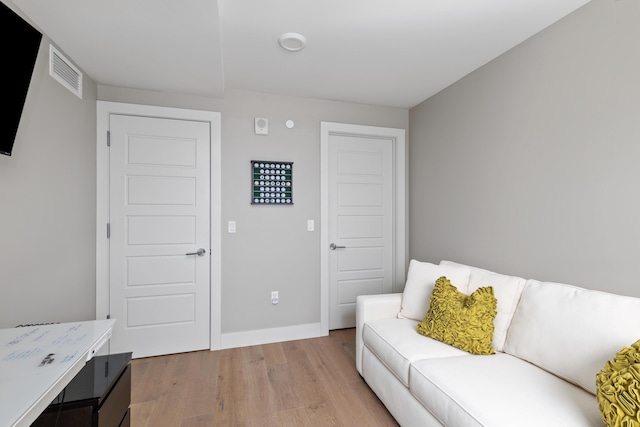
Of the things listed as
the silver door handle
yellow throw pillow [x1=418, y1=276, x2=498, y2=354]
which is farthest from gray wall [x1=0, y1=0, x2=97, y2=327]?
yellow throw pillow [x1=418, y1=276, x2=498, y2=354]

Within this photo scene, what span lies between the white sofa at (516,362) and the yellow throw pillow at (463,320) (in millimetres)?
53

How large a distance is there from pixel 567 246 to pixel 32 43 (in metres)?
3.04

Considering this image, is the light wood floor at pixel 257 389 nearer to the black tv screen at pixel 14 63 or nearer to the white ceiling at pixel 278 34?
the black tv screen at pixel 14 63

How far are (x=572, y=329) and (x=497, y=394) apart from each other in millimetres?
500

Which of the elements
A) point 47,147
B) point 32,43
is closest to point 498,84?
point 32,43

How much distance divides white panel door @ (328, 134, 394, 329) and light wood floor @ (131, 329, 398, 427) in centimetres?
62

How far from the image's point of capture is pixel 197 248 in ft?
9.12

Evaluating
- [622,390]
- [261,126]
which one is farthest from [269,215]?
[622,390]

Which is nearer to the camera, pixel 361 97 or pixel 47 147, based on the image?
pixel 47 147

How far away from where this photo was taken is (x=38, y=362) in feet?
3.18

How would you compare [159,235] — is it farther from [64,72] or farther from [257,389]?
[257,389]

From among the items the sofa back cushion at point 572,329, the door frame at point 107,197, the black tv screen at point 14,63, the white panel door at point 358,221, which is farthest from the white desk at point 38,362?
the white panel door at point 358,221

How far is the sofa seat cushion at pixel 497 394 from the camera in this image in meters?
1.15

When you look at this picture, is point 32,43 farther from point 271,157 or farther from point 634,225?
point 634,225
